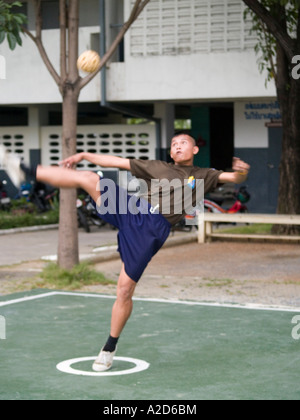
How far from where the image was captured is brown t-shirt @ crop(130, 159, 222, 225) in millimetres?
6898

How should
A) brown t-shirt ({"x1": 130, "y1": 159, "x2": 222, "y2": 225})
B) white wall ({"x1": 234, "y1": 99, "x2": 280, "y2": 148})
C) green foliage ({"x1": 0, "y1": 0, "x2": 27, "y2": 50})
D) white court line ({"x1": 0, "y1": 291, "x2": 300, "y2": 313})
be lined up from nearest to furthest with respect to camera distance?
brown t-shirt ({"x1": 130, "y1": 159, "x2": 222, "y2": 225}) → white court line ({"x1": 0, "y1": 291, "x2": 300, "y2": 313}) → green foliage ({"x1": 0, "y1": 0, "x2": 27, "y2": 50}) → white wall ({"x1": 234, "y1": 99, "x2": 280, "y2": 148})

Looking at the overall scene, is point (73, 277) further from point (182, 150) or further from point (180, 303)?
point (182, 150)

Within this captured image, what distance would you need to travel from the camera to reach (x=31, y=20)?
24.4m

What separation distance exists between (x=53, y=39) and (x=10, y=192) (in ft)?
17.8

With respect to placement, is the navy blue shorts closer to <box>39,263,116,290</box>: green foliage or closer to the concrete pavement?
<box>39,263,116,290</box>: green foliage

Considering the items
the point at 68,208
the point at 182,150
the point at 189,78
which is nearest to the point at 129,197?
the point at 182,150

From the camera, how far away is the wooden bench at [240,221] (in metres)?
16.2

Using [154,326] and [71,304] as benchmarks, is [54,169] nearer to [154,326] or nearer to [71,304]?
[154,326]

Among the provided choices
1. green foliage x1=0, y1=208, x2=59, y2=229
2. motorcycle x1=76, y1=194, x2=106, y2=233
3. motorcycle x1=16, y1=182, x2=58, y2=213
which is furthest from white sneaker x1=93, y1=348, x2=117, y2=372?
motorcycle x1=16, y1=182, x2=58, y2=213

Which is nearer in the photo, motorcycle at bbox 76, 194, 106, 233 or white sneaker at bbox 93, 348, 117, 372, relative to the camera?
white sneaker at bbox 93, 348, 117, 372

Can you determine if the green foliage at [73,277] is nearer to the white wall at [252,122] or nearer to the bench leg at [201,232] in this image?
the bench leg at [201,232]

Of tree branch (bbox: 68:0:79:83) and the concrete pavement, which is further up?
tree branch (bbox: 68:0:79:83)

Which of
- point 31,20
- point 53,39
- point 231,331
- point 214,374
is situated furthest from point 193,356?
point 31,20

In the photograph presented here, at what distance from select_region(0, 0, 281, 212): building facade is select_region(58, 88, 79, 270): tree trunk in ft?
33.5
